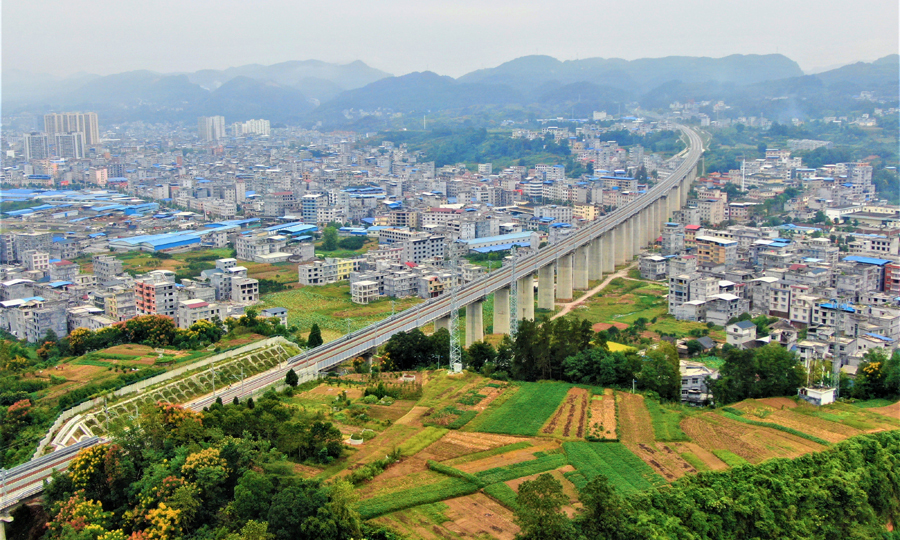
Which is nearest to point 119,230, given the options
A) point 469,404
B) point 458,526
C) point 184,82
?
point 469,404

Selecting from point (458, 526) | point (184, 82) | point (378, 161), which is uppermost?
point (184, 82)

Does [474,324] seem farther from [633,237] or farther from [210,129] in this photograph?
[210,129]

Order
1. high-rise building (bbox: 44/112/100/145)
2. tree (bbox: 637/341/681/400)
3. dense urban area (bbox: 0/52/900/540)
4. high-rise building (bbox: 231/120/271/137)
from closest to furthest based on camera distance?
dense urban area (bbox: 0/52/900/540) < tree (bbox: 637/341/681/400) < high-rise building (bbox: 44/112/100/145) < high-rise building (bbox: 231/120/271/137)

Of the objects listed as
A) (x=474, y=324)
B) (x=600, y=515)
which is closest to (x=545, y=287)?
(x=474, y=324)

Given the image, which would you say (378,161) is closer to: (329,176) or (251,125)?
(329,176)

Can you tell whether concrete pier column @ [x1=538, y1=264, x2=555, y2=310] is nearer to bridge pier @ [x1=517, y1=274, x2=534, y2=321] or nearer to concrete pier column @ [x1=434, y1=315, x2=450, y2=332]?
bridge pier @ [x1=517, y1=274, x2=534, y2=321]

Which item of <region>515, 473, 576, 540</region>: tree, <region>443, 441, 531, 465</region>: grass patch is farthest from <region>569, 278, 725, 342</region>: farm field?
<region>515, 473, 576, 540</region>: tree

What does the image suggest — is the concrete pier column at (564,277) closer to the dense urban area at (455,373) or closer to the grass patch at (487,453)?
the dense urban area at (455,373)
